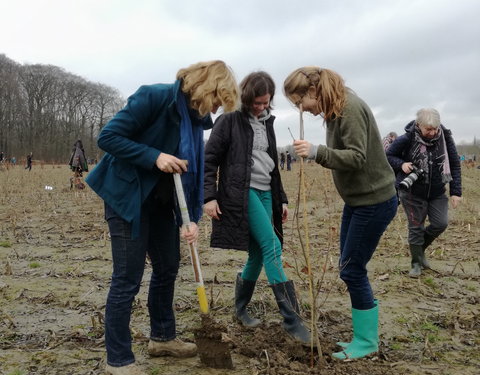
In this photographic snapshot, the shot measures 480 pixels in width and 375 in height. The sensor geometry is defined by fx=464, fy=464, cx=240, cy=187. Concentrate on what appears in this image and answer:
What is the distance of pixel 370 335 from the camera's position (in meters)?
Answer: 2.78

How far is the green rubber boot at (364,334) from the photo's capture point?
2766 millimetres

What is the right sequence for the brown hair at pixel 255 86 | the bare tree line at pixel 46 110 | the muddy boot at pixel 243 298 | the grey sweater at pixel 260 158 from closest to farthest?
the brown hair at pixel 255 86
the grey sweater at pixel 260 158
the muddy boot at pixel 243 298
the bare tree line at pixel 46 110

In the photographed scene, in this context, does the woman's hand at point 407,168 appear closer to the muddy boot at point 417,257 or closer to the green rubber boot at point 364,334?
the muddy boot at point 417,257

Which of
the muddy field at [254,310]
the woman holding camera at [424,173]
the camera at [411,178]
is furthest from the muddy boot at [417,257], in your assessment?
the camera at [411,178]

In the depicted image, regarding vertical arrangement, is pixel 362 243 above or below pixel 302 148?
below

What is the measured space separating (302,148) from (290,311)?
3.51ft

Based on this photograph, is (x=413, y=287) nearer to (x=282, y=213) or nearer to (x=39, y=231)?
(x=282, y=213)

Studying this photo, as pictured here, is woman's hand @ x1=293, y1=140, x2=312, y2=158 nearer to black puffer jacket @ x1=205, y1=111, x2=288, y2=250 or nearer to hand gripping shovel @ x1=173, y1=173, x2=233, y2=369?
black puffer jacket @ x1=205, y1=111, x2=288, y2=250

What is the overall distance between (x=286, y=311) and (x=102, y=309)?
5.24ft

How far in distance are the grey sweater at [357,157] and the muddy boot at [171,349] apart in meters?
1.32

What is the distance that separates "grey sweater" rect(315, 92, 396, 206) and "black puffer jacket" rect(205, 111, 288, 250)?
Result: 60 cm

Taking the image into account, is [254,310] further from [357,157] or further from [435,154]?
[435,154]

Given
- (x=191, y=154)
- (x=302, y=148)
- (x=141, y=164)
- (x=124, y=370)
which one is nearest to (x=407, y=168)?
(x=302, y=148)

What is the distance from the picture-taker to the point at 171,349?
9.25 feet
